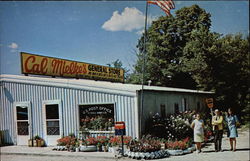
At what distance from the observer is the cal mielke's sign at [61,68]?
14.2 metres

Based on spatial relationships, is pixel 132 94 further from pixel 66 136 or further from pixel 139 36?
pixel 139 36

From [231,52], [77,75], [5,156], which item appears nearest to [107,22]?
[77,75]

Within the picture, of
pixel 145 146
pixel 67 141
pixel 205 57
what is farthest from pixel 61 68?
pixel 205 57

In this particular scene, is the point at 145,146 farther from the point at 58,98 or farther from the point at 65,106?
the point at 58,98

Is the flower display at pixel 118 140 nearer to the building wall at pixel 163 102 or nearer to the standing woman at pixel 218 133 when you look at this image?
the building wall at pixel 163 102

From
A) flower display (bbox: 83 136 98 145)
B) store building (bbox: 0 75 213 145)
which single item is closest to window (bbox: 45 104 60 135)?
store building (bbox: 0 75 213 145)

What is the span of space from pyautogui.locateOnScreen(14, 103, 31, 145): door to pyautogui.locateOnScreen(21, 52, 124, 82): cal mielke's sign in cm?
222

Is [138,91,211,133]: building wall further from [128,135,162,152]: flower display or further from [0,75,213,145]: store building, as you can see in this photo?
[128,135,162,152]: flower display

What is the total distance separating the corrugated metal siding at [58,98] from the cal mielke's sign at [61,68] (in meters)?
1.09

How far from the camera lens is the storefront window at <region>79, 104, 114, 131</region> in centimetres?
1330

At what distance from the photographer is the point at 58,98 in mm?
14539

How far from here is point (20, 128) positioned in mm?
15547

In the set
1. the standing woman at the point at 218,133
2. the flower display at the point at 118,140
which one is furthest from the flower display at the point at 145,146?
the standing woman at the point at 218,133

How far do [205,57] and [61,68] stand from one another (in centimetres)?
1346
